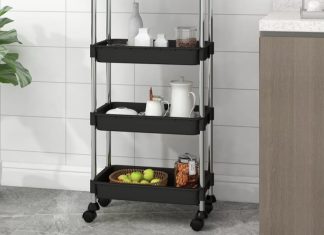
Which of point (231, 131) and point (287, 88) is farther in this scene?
point (231, 131)

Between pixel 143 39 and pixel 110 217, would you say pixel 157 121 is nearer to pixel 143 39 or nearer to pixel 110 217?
pixel 143 39

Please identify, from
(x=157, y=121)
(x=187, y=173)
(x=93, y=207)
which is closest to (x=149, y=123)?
(x=157, y=121)

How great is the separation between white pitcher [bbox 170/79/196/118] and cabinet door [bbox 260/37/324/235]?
0.60 m

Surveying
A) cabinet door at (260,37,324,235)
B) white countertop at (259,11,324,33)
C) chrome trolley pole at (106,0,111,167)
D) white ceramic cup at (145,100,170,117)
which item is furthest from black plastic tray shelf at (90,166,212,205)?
white countertop at (259,11,324,33)

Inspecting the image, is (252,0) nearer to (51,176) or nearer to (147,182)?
(147,182)

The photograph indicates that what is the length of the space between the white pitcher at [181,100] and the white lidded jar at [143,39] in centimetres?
25

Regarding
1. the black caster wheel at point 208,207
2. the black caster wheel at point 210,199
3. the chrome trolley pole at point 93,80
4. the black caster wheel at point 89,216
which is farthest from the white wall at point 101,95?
the black caster wheel at point 89,216

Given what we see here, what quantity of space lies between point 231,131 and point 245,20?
621mm

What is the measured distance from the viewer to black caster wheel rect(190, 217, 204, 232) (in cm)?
376

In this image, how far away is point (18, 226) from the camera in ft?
12.6

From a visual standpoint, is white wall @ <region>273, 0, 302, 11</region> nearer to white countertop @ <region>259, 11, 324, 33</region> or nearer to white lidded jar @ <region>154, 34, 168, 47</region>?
white lidded jar @ <region>154, 34, 168, 47</region>

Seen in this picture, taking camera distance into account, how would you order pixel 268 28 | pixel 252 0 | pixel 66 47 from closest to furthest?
1. pixel 268 28
2. pixel 252 0
3. pixel 66 47

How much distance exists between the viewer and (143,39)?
375 cm

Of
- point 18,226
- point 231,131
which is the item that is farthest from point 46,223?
point 231,131
